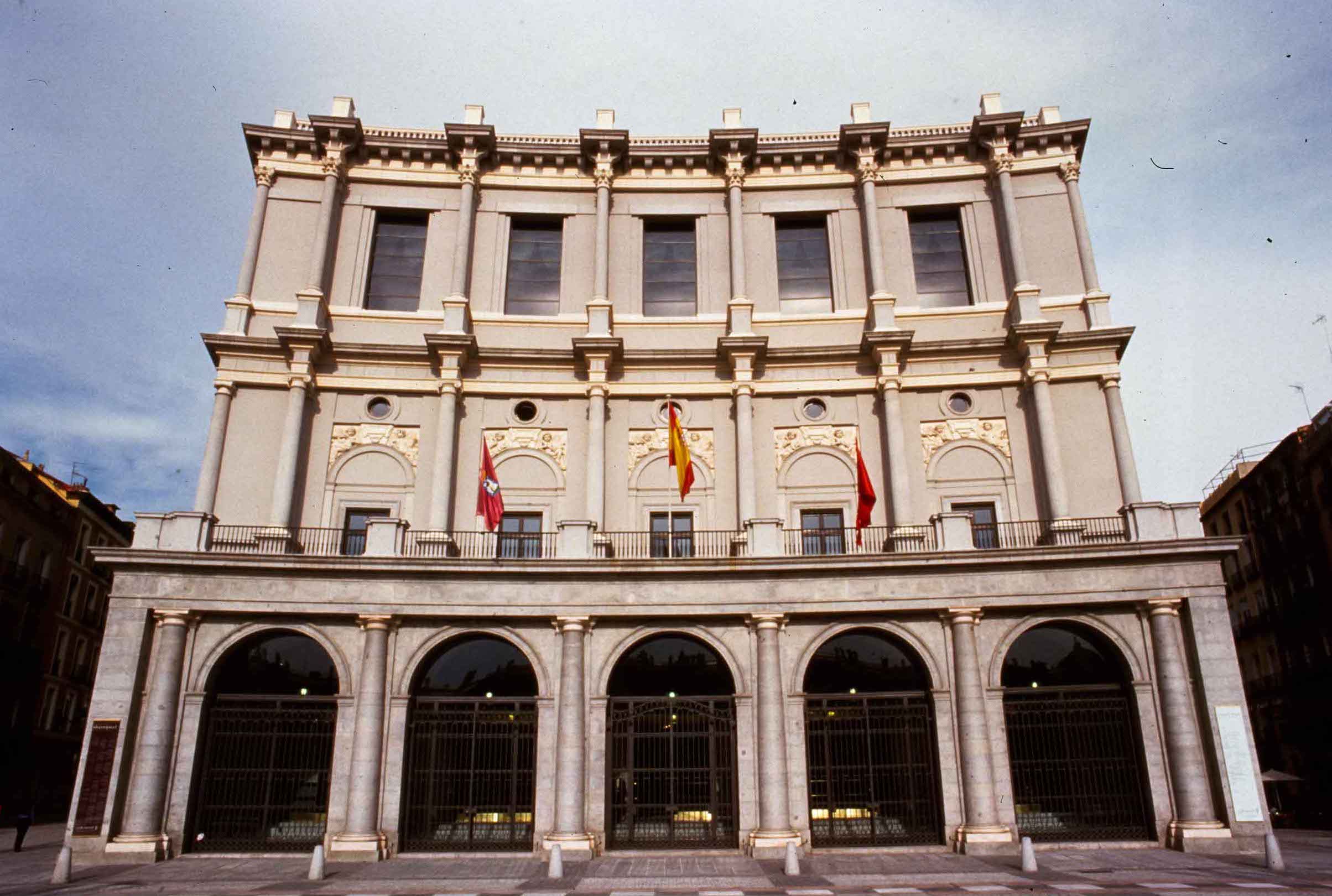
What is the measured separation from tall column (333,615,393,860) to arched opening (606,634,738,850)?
Result: 197 inches

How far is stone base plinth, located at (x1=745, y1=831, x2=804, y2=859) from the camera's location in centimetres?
1916

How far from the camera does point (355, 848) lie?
752 inches

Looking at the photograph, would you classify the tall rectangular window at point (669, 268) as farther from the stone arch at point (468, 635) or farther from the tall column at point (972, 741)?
the tall column at point (972, 741)

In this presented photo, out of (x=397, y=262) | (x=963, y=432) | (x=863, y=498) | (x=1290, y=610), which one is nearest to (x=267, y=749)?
(x=397, y=262)

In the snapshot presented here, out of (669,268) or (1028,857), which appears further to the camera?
(669,268)

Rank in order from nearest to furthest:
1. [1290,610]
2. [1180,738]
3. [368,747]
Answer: [1180,738] < [368,747] < [1290,610]

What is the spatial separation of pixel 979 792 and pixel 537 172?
69.9 ft

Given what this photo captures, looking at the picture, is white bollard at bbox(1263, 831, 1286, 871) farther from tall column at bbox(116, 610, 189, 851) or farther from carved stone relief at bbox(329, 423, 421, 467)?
tall column at bbox(116, 610, 189, 851)

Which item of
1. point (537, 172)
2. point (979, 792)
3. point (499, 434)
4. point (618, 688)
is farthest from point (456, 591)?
point (537, 172)

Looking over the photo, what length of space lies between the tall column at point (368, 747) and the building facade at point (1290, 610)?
31.7m

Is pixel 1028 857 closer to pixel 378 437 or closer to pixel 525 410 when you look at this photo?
pixel 525 410

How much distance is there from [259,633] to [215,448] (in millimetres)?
6095

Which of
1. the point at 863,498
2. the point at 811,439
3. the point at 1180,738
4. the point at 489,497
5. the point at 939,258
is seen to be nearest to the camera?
the point at 1180,738

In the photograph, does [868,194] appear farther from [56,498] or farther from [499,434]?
[56,498]
